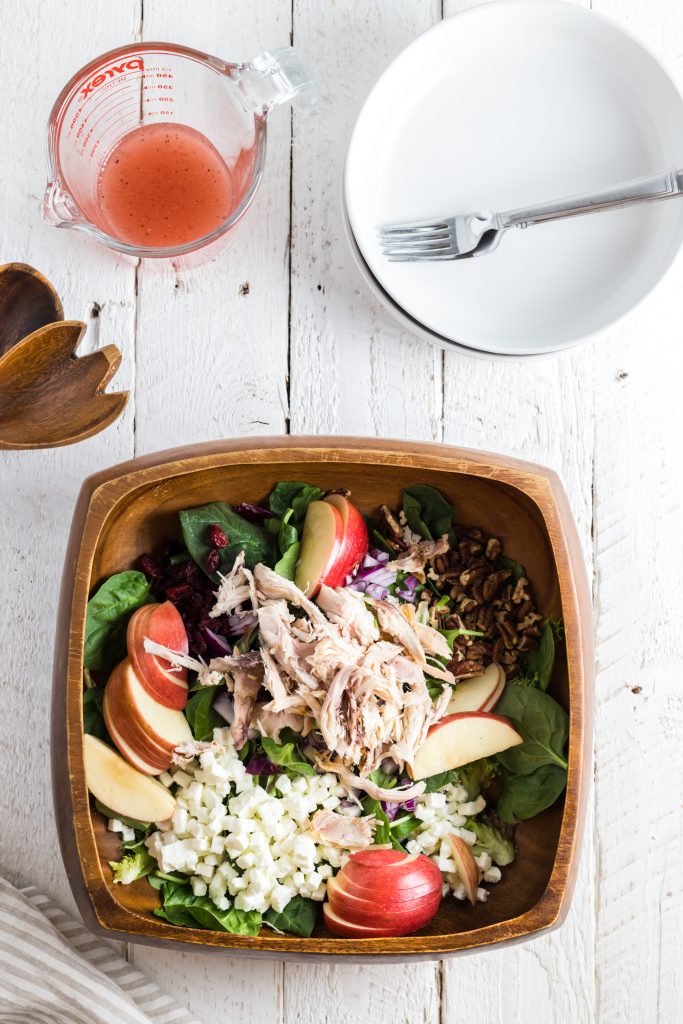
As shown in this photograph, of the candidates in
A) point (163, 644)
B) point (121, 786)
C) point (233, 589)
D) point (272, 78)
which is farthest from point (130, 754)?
point (272, 78)

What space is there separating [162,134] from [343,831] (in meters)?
1.04

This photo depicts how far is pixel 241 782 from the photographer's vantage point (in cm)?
118

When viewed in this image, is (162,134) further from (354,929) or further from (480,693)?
(354,929)

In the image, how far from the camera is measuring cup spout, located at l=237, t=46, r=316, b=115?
1244 mm

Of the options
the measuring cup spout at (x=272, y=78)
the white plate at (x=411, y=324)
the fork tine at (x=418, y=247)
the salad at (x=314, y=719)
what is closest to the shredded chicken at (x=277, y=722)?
the salad at (x=314, y=719)

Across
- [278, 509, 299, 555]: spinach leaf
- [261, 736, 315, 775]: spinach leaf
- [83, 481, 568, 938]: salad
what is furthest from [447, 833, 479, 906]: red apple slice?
[278, 509, 299, 555]: spinach leaf

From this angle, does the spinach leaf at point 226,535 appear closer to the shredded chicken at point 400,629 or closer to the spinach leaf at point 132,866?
the shredded chicken at point 400,629

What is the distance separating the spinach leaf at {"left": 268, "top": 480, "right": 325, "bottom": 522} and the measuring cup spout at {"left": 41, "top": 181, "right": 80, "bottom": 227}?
473 millimetres

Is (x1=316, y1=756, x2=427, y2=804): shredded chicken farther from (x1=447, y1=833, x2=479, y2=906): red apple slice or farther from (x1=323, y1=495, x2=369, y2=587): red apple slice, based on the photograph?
(x1=323, y1=495, x2=369, y2=587): red apple slice

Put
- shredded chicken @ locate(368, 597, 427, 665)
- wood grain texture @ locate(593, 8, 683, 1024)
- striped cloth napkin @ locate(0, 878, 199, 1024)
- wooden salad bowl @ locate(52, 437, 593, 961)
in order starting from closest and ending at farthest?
wooden salad bowl @ locate(52, 437, 593, 961), shredded chicken @ locate(368, 597, 427, 665), striped cloth napkin @ locate(0, 878, 199, 1024), wood grain texture @ locate(593, 8, 683, 1024)

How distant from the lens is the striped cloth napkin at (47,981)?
4.21 ft

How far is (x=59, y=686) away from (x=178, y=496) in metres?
0.29

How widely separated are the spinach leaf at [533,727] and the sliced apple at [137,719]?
0.44m

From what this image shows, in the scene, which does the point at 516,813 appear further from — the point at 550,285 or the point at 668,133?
the point at 668,133
